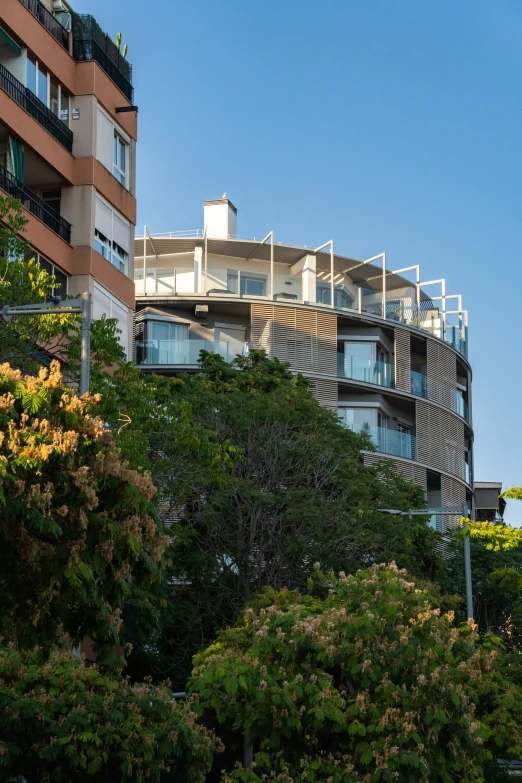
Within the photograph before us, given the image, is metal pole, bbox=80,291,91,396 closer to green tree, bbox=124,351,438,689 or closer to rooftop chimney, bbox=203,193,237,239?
green tree, bbox=124,351,438,689

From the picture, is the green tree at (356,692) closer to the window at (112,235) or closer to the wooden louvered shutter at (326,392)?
the window at (112,235)

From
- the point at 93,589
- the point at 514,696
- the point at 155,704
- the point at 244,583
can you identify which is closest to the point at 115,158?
the point at 244,583

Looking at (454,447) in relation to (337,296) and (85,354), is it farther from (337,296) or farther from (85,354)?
(85,354)

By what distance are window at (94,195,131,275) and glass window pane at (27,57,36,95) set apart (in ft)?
11.5

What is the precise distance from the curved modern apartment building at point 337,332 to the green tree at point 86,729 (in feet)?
127

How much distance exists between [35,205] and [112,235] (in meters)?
3.20

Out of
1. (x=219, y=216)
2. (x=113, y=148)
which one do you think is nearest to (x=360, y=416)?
(x=219, y=216)

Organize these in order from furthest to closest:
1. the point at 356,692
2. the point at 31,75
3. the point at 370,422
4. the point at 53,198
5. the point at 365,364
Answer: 1. the point at 365,364
2. the point at 370,422
3. the point at 53,198
4. the point at 31,75
5. the point at 356,692

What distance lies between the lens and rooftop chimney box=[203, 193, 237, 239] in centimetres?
7294

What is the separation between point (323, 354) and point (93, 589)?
4686 cm

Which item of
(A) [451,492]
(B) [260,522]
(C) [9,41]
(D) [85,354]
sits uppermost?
(C) [9,41]

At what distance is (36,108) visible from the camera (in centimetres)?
3453

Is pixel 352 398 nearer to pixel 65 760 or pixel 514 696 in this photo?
pixel 514 696

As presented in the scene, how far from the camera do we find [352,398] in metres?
60.9
